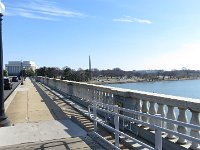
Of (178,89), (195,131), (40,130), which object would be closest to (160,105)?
(195,131)

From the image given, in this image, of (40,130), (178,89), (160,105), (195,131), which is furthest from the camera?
(178,89)

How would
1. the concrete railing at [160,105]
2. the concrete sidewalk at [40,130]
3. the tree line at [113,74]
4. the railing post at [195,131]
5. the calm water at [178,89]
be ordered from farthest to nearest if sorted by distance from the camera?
the tree line at [113,74] → the calm water at [178,89] → the concrete sidewalk at [40,130] → the concrete railing at [160,105] → the railing post at [195,131]

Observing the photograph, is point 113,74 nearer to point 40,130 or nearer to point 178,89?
point 178,89

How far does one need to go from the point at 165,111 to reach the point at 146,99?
73cm

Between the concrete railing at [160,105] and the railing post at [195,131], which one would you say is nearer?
the railing post at [195,131]

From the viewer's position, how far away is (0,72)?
11477 millimetres

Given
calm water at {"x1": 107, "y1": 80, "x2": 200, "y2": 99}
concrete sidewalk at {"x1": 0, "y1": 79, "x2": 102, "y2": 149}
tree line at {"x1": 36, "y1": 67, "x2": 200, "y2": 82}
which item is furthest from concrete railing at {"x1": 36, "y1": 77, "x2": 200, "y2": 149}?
tree line at {"x1": 36, "y1": 67, "x2": 200, "y2": 82}

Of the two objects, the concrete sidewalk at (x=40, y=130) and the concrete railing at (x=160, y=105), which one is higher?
the concrete railing at (x=160, y=105)

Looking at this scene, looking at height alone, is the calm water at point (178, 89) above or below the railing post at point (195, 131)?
below

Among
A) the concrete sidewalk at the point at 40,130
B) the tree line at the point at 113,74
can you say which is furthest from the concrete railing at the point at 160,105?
the tree line at the point at 113,74

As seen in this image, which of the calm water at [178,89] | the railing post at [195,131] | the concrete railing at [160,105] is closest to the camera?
the railing post at [195,131]

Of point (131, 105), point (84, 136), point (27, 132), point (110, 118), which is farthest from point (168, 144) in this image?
point (27, 132)

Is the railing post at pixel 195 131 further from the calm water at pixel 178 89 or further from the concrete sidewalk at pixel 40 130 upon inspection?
the calm water at pixel 178 89

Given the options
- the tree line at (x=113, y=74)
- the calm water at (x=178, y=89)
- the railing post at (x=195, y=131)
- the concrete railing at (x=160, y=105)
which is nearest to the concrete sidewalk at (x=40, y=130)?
the concrete railing at (x=160, y=105)
